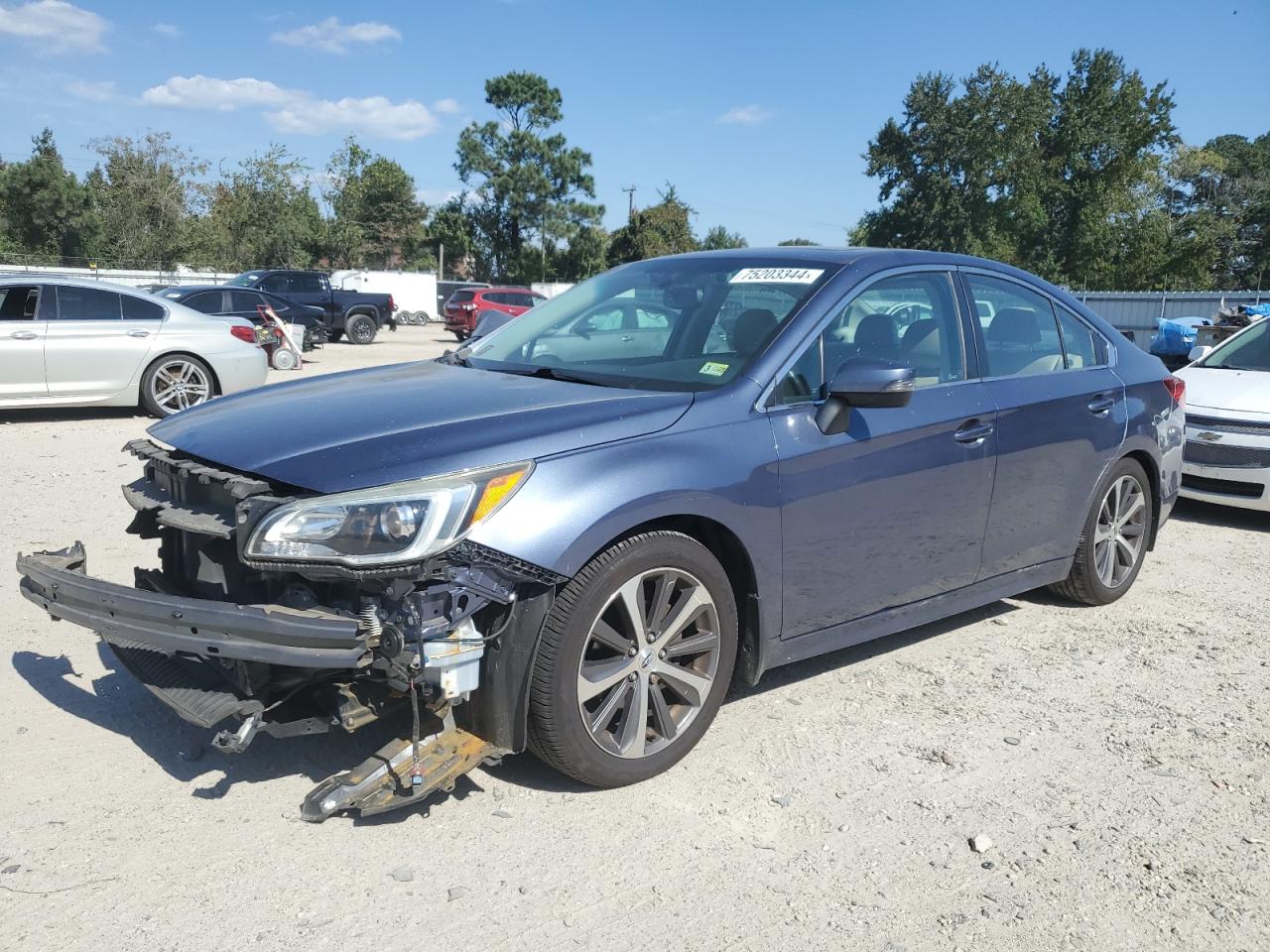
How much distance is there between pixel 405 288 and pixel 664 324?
45038 millimetres

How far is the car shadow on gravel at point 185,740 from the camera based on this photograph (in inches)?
132

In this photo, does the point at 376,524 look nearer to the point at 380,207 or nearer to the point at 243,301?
the point at 243,301

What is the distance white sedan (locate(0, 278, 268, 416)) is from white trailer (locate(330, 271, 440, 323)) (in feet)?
110

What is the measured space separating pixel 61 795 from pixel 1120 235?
7213cm

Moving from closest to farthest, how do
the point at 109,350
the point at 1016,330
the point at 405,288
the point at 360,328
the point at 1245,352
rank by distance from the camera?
1. the point at 1016,330
2. the point at 1245,352
3. the point at 109,350
4. the point at 360,328
5. the point at 405,288

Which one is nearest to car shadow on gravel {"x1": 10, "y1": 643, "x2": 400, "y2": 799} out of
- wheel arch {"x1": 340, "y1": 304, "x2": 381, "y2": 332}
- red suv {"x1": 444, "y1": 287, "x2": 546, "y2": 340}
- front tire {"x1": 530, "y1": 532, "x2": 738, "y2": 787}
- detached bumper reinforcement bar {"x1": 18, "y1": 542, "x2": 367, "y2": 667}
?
detached bumper reinforcement bar {"x1": 18, "y1": 542, "x2": 367, "y2": 667}

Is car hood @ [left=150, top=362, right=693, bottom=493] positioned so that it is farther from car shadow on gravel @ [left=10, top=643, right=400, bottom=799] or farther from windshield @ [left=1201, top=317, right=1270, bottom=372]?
windshield @ [left=1201, top=317, right=1270, bottom=372]

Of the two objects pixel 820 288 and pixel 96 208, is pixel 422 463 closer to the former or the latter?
pixel 820 288

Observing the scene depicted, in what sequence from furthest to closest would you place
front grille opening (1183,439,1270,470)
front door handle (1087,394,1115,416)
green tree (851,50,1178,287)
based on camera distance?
green tree (851,50,1178,287)
front grille opening (1183,439,1270,470)
front door handle (1087,394,1115,416)

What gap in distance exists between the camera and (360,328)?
88.1ft

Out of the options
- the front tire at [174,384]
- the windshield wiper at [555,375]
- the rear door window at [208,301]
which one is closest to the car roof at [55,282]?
the front tire at [174,384]

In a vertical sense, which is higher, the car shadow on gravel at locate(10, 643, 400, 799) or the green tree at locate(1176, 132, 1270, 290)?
the green tree at locate(1176, 132, 1270, 290)

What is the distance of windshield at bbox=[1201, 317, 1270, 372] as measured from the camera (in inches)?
324

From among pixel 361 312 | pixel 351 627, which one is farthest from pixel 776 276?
pixel 361 312
